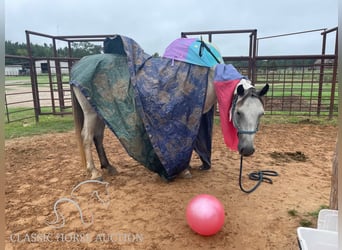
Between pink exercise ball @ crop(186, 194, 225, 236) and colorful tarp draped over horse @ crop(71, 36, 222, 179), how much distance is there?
2.88 feet

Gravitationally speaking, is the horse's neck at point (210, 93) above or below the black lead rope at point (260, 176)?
above

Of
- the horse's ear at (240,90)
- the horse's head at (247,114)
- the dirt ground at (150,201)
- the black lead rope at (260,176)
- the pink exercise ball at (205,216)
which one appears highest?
the horse's ear at (240,90)

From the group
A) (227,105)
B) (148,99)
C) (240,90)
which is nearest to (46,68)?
(148,99)

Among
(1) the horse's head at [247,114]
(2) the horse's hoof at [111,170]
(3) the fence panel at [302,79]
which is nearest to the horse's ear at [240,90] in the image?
(1) the horse's head at [247,114]

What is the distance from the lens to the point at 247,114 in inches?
89.5

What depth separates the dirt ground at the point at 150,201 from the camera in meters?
1.97

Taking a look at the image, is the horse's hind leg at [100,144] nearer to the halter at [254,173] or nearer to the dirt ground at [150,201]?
the dirt ground at [150,201]

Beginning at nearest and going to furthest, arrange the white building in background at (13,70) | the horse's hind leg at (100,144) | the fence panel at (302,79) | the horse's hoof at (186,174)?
the horse's hoof at (186,174) < the horse's hind leg at (100,144) < the fence panel at (302,79) < the white building in background at (13,70)

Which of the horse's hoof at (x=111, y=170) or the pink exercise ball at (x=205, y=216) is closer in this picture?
the pink exercise ball at (x=205, y=216)

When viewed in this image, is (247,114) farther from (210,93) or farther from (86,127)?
(86,127)

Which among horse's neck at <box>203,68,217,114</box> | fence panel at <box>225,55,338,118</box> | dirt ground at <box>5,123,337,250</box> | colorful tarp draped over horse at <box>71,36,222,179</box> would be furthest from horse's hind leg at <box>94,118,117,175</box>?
fence panel at <box>225,55,338,118</box>

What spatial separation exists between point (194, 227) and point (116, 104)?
1.48 metres

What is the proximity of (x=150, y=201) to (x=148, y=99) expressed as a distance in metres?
1.01

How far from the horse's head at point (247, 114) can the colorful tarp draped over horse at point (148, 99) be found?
18.4 inches
